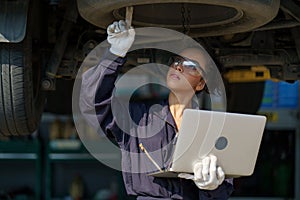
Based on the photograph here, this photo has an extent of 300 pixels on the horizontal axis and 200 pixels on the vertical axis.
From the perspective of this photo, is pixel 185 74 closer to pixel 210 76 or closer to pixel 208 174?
pixel 210 76

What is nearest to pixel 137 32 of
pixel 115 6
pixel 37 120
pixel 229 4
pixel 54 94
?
pixel 115 6

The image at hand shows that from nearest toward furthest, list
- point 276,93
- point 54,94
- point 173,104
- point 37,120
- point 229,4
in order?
point 229,4, point 173,104, point 37,120, point 54,94, point 276,93

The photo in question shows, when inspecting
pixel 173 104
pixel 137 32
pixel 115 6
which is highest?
pixel 115 6

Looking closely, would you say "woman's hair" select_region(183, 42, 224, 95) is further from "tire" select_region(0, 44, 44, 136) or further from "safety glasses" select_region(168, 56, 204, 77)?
"tire" select_region(0, 44, 44, 136)

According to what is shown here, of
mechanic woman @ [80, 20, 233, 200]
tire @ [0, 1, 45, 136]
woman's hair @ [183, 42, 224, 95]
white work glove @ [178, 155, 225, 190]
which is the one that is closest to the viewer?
white work glove @ [178, 155, 225, 190]

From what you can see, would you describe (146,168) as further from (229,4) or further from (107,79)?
(229,4)

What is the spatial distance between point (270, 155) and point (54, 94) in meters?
2.80

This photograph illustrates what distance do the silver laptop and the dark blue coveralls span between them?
97 mm

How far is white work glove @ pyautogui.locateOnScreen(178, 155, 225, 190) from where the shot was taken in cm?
200

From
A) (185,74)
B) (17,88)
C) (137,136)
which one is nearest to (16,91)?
(17,88)

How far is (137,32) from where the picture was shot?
2.49 metres

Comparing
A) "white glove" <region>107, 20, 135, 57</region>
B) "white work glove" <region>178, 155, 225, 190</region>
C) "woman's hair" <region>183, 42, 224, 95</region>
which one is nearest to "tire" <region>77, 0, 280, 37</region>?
"white glove" <region>107, 20, 135, 57</region>

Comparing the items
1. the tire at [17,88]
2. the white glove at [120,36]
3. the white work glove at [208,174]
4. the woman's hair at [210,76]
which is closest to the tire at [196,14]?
the white glove at [120,36]

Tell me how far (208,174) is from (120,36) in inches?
21.5
